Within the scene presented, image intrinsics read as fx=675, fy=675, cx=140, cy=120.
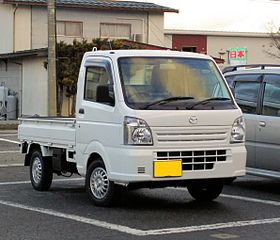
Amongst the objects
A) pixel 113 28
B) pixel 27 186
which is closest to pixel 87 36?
pixel 113 28

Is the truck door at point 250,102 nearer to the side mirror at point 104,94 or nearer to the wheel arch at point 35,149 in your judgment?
the side mirror at point 104,94

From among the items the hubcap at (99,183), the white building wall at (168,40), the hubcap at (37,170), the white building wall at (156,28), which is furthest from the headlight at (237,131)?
the white building wall at (168,40)

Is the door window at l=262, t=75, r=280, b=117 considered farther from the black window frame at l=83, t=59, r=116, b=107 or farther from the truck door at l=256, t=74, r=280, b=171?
the black window frame at l=83, t=59, r=116, b=107

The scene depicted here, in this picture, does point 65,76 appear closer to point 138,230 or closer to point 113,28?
point 113,28

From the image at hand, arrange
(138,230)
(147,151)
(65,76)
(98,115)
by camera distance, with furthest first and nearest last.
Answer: (65,76)
(98,115)
(147,151)
(138,230)

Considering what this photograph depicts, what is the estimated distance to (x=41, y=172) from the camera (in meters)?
11.0

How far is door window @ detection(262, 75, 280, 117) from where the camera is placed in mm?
10664

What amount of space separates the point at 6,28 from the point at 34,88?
16.5 feet

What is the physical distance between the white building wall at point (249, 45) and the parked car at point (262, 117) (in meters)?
39.1

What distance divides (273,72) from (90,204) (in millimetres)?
3733

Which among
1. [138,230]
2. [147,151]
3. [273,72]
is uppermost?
[273,72]

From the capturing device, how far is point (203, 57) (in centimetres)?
980

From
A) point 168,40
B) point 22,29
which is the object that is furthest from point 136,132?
point 168,40

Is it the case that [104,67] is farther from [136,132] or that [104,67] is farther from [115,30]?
[115,30]
